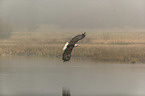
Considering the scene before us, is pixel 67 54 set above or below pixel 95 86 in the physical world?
above

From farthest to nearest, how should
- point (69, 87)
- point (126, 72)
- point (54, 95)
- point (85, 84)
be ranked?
1. point (126, 72)
2. point (85, 84)
3. point (69, 87)
4. point (54, 95)

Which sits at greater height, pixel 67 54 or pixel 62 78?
pixel 67 54

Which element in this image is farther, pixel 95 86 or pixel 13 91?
pixel 95 86

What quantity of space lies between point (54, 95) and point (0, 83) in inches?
200

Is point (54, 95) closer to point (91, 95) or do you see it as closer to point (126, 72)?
point (91, 95)

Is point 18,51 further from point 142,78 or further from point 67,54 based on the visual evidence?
point 67,54

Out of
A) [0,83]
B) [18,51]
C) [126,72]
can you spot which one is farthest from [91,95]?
[18,51]

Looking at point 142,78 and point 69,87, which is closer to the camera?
point 69,87

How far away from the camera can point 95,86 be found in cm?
1836

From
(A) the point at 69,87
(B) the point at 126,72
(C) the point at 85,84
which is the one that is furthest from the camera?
(B) the point at 126,72

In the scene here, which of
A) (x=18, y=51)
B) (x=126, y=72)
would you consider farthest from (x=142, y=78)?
(x=18, y=51)

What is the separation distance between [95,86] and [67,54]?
119 inches

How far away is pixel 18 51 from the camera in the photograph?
162ft

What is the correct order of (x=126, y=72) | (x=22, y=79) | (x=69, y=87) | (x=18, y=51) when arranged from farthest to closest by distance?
(x=18, y=51) < (x=126, y=72) < (x=22, y=79) < (x=69, y=87)
